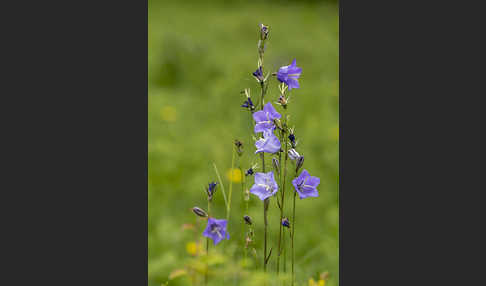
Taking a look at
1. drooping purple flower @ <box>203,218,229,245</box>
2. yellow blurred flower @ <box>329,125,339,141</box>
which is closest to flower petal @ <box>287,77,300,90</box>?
drooping purple flower @ <box>203,218,229,245</box>

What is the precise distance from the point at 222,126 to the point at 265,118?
316cm

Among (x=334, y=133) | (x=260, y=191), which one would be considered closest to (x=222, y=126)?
(x=334, y=133)

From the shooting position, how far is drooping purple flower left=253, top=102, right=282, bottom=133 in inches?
73.4

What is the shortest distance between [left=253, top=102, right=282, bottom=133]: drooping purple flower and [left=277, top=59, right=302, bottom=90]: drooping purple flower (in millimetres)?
137

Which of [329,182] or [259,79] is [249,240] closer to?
[259,79]

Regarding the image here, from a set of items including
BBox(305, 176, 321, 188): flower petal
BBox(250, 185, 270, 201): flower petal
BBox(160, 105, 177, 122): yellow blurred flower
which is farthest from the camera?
BBox(160, 105, 177, 122): yellow blurred flower

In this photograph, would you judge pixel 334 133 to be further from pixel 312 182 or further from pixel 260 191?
pixel 260 191

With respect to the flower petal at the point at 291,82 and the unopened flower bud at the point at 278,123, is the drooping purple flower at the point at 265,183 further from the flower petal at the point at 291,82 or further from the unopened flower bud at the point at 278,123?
the flower petal at the point at 291,82

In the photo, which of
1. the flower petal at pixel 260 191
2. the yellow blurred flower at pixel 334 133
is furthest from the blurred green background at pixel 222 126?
the flower petal at pixel 260 191

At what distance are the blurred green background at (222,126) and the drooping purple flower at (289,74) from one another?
0.28m

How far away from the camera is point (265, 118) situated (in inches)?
74.5

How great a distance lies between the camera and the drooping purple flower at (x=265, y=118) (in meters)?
1.87

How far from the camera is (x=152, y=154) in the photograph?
423 cm

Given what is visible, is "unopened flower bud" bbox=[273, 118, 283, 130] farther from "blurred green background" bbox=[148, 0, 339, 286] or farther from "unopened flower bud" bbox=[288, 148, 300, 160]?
"blurred green background" bbox=[148, 0, 339, 286]
